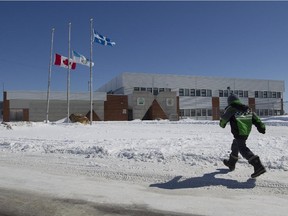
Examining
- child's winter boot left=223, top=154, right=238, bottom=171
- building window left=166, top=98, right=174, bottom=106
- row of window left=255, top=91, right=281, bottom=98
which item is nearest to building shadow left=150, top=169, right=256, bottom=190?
child's winter boot left=223, top=154, right=238, bottom=171

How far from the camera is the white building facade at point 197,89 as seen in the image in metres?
61.9

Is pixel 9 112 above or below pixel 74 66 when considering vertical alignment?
below

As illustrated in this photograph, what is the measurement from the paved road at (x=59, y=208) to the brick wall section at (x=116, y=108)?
52.4 m

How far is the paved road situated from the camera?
14.7 ft

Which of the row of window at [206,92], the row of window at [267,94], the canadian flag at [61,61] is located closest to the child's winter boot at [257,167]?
the canadian flag at [61,61]

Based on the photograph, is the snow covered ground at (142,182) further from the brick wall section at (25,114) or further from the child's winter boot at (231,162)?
the brick wall section at (25,114)

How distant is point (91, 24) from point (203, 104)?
40671 millimetres

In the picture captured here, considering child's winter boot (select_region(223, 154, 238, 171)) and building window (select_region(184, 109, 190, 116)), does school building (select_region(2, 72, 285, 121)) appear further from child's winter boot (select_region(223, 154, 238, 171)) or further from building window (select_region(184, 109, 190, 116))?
child's winter boot (select_region(223, 154, 238, 171))

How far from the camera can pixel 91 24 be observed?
99.9 ft

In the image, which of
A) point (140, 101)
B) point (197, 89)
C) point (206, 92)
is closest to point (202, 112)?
point (206, 92)

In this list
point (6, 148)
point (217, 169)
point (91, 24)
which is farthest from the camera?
point (91, 24)

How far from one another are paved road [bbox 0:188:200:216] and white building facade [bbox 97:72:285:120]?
52.6m

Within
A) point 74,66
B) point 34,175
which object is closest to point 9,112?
point 74,66

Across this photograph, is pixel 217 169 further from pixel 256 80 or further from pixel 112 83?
pixel 256 80
